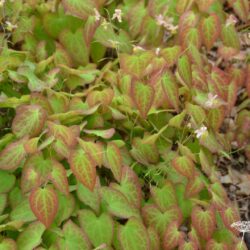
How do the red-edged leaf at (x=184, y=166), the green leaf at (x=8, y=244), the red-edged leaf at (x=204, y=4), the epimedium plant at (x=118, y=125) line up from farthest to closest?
the red-edged leaf at (x=204, y=4) → the red-edged leaf at (x=184, y=166) → the epimedium plant at (x=118, y=125) → the green leaf at (x=8, y=244)

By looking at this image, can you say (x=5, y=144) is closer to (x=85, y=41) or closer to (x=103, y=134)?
(x=103, y=134)

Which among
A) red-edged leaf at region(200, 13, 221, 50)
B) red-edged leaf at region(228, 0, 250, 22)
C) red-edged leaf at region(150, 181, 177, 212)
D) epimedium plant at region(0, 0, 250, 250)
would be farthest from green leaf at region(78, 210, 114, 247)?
red-edged leaf at region(228, 0, 250, 22)

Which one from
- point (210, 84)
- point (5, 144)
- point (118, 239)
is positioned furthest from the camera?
point (210, 84)

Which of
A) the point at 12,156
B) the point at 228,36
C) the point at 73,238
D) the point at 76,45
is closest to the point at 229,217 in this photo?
the point at 73,238

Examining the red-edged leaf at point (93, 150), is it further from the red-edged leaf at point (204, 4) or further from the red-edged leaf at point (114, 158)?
the red-edged leaf at point (204, 4)

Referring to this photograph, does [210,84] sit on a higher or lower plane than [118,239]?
higher

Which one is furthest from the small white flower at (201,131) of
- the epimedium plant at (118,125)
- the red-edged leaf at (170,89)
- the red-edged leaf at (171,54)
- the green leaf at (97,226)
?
the green leaf at (97,226)

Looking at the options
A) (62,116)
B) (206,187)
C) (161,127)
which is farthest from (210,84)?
(62,116)
